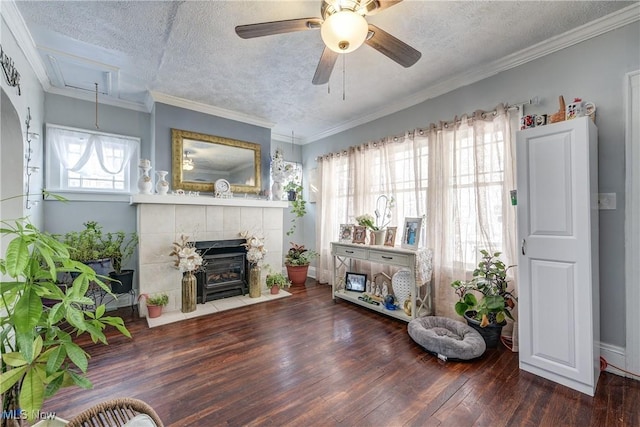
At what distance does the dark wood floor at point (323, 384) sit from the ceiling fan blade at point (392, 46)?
2.28 meters

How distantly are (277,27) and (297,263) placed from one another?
344cm

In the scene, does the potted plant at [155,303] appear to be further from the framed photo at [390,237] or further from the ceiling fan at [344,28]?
the ceiling fan at [344,28]

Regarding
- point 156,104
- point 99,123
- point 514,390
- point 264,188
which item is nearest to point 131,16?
point 156,104

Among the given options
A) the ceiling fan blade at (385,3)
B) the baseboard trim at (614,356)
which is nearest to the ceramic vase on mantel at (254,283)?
the ceiling fan blade at (385,3)

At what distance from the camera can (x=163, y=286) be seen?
10.5ft

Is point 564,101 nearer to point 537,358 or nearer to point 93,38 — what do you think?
point 537,358

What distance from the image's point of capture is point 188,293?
3189 millimetres

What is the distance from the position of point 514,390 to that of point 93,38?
423cm

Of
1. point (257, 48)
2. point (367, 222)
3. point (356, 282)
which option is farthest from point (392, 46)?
point (356, 282)

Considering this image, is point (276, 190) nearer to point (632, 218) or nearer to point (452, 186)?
point (452, 186)

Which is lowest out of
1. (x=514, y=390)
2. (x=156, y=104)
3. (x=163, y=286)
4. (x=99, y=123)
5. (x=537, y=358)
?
(x=514, y=390)

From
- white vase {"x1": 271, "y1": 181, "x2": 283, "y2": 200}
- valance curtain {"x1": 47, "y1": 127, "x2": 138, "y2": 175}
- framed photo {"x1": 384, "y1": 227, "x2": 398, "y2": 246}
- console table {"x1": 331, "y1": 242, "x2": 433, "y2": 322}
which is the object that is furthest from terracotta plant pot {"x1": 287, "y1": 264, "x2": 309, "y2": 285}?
valance curtain {"x1": 47, "y1": 127, "x2": 138, "y2": 175}

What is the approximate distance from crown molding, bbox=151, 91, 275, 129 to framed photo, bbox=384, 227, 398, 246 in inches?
99.4

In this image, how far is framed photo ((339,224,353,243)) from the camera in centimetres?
377
